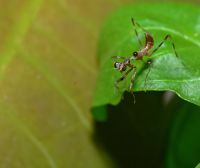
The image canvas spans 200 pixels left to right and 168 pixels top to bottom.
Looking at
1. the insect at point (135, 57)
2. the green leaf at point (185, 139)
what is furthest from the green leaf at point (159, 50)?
the green leaf at point (185, 139)

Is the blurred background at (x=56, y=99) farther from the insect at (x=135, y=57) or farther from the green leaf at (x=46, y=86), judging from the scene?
the insect at (x=135, y=57)

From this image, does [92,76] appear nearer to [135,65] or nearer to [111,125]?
[111,125]

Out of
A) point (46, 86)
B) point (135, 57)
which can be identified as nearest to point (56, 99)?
point (46, 86)

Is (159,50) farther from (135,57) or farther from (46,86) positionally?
(46,86)

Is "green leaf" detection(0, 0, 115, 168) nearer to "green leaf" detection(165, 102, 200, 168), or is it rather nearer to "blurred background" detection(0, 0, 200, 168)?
"blurred background" detection(0, 0, 200, 168)

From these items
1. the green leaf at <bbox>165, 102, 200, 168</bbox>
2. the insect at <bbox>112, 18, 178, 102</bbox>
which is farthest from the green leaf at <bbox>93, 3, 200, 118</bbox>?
the green leaf at <bbox>165, 102, 200, 168</bbox>
